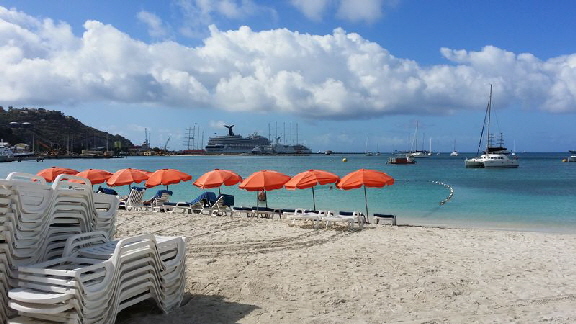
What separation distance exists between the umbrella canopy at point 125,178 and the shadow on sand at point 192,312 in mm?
11290

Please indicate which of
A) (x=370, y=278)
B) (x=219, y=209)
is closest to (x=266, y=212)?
(x=219, y=209)

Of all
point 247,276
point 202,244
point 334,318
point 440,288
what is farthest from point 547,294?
point 202,244

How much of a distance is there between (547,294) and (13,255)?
7027 mm

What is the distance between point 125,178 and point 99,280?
1267 cm

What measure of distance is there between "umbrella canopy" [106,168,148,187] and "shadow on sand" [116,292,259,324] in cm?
1129

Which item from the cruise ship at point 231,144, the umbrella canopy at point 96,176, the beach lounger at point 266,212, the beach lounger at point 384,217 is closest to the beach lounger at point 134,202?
the umbrella canopy at point 96,176

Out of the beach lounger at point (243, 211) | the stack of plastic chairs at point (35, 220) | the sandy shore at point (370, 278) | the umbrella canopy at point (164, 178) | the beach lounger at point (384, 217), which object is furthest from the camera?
the umbrella canopy at point (164, 178)

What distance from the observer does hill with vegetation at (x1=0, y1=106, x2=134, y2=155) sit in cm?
12709

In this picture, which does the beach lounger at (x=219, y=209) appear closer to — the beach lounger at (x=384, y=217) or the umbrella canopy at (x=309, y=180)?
the umbrella canopy at (x=309, y=180)

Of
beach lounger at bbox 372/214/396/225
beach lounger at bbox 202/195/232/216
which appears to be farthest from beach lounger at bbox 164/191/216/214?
beach lounger at bbox 372/214/396/225

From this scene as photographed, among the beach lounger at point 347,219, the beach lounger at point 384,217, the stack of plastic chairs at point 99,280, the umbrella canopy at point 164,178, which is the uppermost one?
the umbrella canopy at point 164,178

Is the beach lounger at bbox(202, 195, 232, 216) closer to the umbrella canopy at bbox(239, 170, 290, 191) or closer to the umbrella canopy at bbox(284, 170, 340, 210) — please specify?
the umbrella canopy at bbox(239, 170, 290, 191)

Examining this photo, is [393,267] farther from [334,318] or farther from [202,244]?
[202,244]

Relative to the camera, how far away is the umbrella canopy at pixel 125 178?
16.2 m
